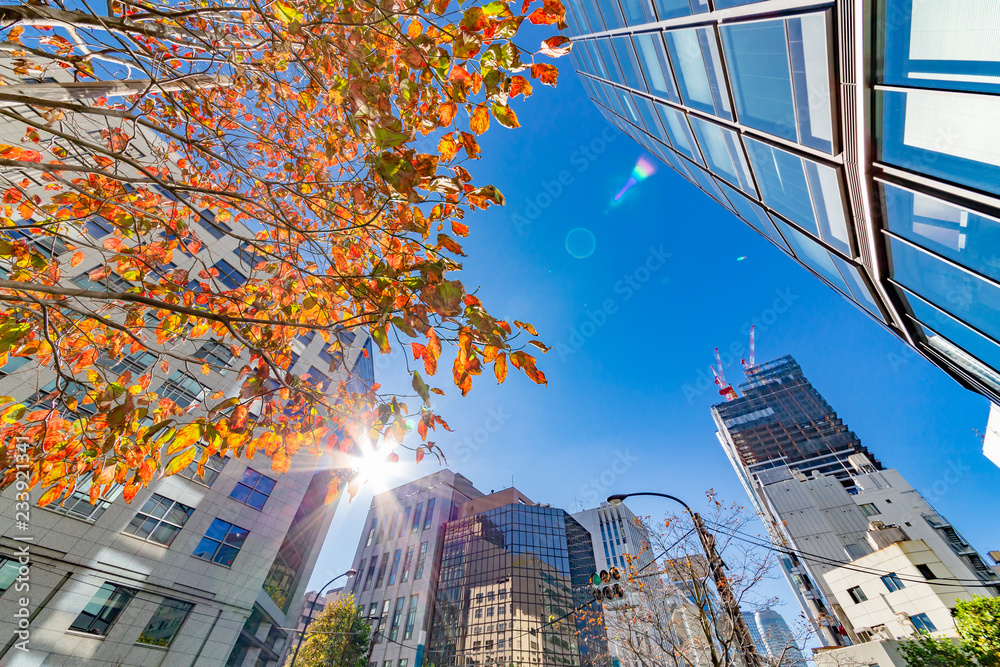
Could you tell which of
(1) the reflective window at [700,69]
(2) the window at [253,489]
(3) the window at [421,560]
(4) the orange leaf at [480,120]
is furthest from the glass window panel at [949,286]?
(3) the window at [421,560]

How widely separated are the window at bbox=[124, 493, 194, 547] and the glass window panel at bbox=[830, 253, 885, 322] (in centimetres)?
2392

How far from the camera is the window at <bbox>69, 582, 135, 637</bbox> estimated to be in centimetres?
1284

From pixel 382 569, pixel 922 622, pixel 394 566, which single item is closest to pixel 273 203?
pixel 922 622

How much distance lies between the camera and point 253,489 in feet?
63.1

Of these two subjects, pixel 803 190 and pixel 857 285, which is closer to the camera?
pixel 803 190

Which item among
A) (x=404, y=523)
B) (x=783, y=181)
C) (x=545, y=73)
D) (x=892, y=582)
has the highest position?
(x=404, y=523)

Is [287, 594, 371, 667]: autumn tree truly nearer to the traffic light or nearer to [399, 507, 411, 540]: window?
the traffic light

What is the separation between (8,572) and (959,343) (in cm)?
2446

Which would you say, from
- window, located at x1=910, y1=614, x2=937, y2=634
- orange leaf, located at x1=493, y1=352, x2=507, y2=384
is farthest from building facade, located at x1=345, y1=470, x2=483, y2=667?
orange leaf, located at x1=493, y1=352, x2=507, y2=384

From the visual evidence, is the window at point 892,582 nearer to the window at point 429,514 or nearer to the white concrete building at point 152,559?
the white concrete building at point 152,559

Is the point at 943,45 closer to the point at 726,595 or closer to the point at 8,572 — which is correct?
the point at 726,595

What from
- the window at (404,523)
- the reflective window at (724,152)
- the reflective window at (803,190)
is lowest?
the reflective window at (803,190)

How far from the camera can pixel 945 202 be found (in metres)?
3.59

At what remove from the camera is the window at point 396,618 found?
1626 inches
